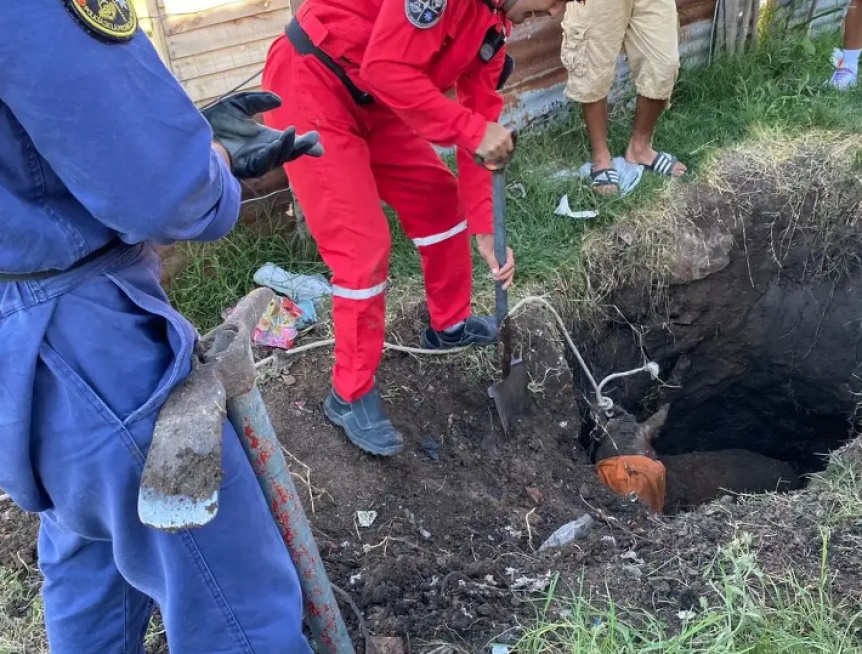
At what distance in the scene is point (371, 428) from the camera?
2.65 metres

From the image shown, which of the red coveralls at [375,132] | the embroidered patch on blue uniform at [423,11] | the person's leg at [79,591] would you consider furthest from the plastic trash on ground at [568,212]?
the person's leg at [79,591]

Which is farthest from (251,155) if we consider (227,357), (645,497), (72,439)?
(645,497)

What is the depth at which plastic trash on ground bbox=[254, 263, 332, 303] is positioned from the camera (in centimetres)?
341

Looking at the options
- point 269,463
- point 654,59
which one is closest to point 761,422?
point 654,59

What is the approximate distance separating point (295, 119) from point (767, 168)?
2.66 meters

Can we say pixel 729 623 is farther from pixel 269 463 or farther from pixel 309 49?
pixel 309 49

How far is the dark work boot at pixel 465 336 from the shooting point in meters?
3.09

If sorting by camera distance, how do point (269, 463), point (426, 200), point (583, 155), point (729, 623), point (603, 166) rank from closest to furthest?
point (269, 463), point (729, 623), point (426, 200), point (603, 166), point (583, 155)

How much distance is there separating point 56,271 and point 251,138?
474 millimetres

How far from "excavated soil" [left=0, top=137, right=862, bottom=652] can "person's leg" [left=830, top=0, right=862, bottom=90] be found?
3.95 ft

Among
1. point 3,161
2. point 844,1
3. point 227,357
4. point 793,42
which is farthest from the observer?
point 844,1

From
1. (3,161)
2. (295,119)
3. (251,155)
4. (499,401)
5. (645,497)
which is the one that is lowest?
(645,497)

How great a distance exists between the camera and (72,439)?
1.25 meters

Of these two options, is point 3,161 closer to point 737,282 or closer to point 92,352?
point 92,352
